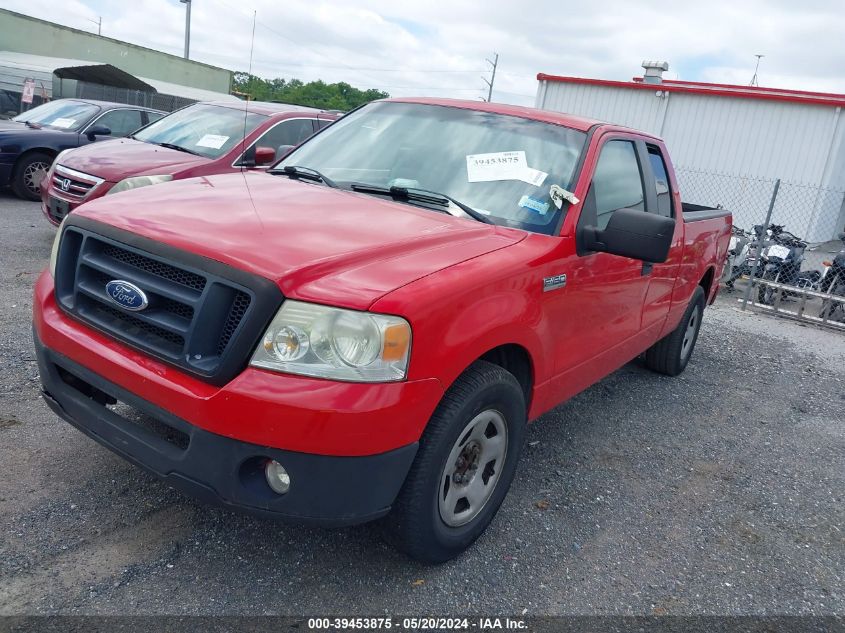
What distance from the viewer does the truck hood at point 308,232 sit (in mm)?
2432

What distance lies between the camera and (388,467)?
8.02ft

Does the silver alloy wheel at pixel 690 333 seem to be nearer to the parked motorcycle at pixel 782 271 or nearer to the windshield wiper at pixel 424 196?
the windshield wiper at pixel 424 196

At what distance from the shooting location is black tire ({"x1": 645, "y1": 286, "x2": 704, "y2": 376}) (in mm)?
5746

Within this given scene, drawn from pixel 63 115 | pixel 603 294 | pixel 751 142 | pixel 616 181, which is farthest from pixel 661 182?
pixel 751 142

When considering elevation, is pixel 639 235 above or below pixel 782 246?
above

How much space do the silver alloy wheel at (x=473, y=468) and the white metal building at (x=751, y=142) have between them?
14233 mm

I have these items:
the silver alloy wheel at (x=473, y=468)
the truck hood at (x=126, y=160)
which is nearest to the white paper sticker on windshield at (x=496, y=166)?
the silver alloy wheel at (x=473, y=468)

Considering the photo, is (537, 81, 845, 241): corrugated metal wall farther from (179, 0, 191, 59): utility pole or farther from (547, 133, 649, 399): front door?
(179, 0, 191, 59): utility pole

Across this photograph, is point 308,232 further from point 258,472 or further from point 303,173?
point 303,173

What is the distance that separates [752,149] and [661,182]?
44.3 ft

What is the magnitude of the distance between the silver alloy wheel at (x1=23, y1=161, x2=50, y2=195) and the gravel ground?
607 centimetres

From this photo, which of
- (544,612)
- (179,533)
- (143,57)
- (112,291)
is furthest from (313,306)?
(143,57)

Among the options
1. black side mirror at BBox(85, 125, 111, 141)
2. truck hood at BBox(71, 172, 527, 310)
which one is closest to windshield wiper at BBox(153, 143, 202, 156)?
black side mirror at BBox(85, 125, 111, 141)

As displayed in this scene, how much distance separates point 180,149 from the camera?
7.77m
